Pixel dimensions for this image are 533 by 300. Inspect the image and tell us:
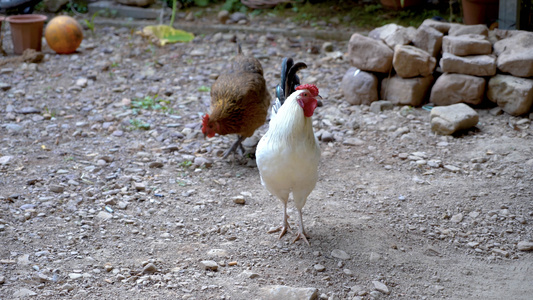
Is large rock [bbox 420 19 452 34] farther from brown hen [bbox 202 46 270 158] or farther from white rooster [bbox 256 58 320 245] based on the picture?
white rooster [bbox 256 58 320 245]

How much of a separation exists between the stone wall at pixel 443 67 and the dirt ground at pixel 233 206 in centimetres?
22

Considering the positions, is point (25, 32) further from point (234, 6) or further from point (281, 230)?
point (281, 230)

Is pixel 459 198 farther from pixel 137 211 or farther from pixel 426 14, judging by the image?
pixel 426 14

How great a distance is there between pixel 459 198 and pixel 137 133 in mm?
3541

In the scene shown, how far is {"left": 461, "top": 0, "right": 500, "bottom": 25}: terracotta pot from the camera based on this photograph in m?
6.85

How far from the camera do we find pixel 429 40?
6027 mm

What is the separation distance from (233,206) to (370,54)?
2846 millimetres

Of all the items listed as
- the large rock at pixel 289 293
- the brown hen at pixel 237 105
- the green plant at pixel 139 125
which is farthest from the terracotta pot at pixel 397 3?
the large rock at pixel 289 293

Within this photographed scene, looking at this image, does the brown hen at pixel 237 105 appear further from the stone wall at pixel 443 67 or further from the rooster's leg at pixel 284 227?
the stone wall at pixel 443 67

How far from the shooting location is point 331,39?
8.49 meters

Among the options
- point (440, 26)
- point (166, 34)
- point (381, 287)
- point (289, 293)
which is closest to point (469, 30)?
point (440, 26)

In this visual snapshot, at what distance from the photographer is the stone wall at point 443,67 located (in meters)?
5.54

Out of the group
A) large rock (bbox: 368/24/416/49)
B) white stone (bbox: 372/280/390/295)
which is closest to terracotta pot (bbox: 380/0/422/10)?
large rock (bbox: 368/24/416/49)

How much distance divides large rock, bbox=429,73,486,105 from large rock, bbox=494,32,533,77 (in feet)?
0.98
